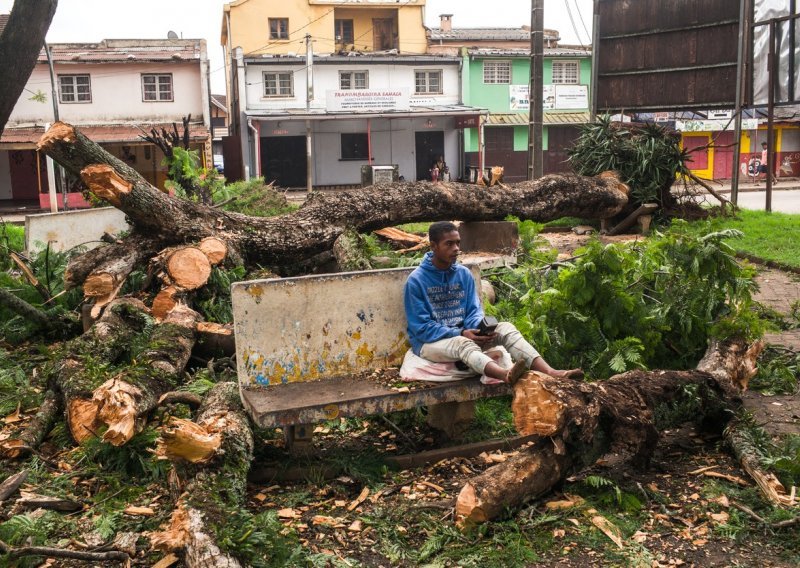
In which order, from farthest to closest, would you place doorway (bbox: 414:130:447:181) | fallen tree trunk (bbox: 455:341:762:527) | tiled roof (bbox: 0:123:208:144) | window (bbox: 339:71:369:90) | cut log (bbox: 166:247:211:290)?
doorway (bbox: 414:130:447:181), window (bbox: 339:71:369:90), tiled roof (bbox: 0:123:208:144), cut log (bbox: 166:247:211:290), fallen tree trunk (bbox: 455:341:762:527)

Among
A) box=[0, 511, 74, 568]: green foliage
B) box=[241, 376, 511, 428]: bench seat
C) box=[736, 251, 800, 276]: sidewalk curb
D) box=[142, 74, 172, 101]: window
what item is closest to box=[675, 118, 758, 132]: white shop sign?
box=[142, 74, 172, 101]: window

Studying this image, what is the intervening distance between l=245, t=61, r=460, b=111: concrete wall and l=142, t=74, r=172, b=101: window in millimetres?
3624

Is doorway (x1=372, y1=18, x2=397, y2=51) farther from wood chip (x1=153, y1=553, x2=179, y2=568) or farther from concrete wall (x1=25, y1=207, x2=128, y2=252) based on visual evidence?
wood chip (x1=153, y1=553, x2=179, y2=568)

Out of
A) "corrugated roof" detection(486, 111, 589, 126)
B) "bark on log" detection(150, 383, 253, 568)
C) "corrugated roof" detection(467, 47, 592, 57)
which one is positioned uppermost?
"corrugated roof" detection(467, 47, 592, 57)

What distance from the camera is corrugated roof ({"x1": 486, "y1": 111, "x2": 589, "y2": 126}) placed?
119 ft

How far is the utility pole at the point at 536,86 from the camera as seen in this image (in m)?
14.1

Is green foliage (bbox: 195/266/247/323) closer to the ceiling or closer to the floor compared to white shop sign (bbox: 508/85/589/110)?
closer to the floor

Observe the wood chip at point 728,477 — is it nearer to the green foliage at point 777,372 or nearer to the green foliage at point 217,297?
the green foliage at point 777,372

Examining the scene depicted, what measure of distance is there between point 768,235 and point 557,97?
26.3m

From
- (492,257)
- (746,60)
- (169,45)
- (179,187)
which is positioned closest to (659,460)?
(492,257)

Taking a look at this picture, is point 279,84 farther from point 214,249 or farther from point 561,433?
point 561,433

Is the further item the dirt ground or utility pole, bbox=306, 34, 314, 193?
utility pole, bbox=306, 34, 314, 193

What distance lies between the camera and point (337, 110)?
3388cm

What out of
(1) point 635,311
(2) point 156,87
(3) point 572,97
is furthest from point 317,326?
(3) point 572,97
